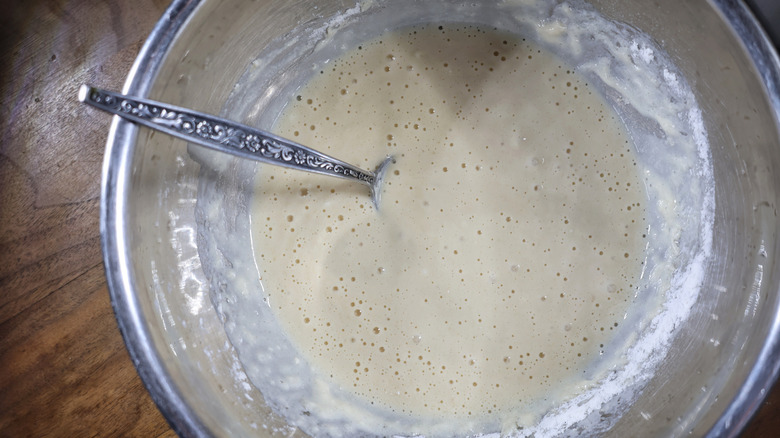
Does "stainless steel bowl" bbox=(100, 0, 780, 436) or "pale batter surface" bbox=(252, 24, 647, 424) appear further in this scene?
"pale batter surface" bbox=(252, 24, 647, 424)

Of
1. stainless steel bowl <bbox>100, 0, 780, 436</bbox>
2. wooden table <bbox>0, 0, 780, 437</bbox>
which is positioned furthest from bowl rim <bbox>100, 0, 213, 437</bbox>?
wooden table <bbox>0, 0, 780, 437</bbox>

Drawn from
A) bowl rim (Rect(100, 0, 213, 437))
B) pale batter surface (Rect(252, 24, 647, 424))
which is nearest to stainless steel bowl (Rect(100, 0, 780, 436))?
bowl rim (Rect(100, 0, 213, 437))

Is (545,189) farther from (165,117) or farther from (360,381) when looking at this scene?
(165,117)

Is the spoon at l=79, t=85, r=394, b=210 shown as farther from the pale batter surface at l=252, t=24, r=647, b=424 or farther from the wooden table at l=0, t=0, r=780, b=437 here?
the wooden table at l=0, t=0, r=780, b=437

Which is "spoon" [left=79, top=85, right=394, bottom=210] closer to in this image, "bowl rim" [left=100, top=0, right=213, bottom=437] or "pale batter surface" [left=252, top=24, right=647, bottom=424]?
"bowl rim" [left=100, top=0, right=213, bottom=437]

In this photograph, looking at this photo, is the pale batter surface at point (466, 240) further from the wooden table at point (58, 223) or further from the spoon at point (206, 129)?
the wooden table at point (58, 223)

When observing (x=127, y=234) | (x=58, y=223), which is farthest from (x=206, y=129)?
(x=58, y=223)

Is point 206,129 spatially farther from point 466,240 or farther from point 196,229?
point 466,240
